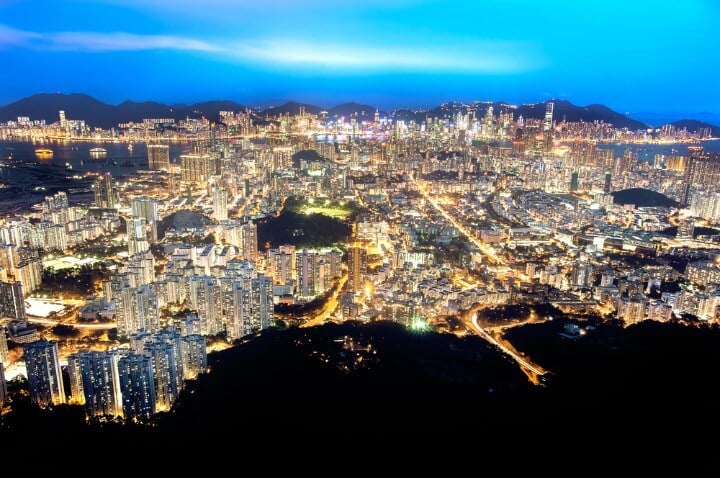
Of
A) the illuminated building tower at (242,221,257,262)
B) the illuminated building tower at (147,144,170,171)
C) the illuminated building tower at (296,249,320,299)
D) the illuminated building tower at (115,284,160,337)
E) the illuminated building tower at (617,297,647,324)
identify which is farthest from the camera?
the illuminated building tower at (147,144,170,171)

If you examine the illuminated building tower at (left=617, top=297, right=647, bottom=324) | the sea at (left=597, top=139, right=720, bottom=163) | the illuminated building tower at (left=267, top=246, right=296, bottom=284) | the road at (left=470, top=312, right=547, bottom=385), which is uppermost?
the sea at (left=597, top=139, right=720, bottom=163)

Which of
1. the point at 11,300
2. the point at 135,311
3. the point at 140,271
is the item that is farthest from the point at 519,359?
the point at 11,300

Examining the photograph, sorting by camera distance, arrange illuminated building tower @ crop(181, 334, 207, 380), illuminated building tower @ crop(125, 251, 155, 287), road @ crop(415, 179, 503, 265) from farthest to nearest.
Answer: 1. road @ crop(415, 179, 503, 265)
2. illuminated building tower @ crop(125, 251, 155, 287)
3. illuminated building tower @ crop(181, 334, 207, 380)

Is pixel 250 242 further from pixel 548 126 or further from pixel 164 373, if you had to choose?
pixel 548 126

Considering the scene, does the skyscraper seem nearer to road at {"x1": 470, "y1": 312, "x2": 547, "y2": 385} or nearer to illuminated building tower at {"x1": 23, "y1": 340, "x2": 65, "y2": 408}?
illuminated building tower at {"x1": 23, "y1": 340, "x2": 65, "y2": 408}

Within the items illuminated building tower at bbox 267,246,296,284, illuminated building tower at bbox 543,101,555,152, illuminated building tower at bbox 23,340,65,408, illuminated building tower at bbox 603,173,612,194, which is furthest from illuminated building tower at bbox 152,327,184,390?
illuminated building tower at bbox 543,101,555,152
